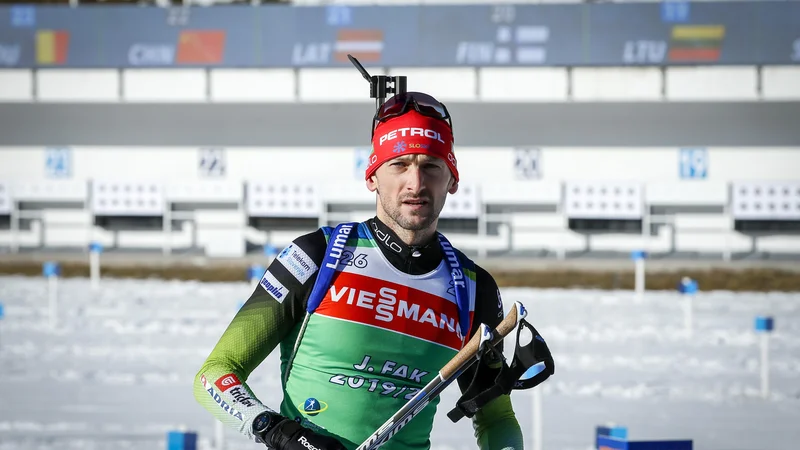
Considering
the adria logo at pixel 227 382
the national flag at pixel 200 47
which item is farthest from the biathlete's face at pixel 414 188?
the national flag at pixel 200 47

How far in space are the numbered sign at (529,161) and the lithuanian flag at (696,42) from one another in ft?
15.4

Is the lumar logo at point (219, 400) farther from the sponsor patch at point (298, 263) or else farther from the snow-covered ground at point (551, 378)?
the snow-covered ground at point (551, 378)

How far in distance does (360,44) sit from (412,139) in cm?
2152

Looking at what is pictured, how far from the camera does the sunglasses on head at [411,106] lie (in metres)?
3.11

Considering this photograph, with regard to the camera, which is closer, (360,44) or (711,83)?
(360,44)

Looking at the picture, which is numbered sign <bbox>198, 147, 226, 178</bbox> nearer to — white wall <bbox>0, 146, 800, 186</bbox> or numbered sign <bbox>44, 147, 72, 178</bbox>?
white wall <bbox>0, 146, 800, 186</bbox>

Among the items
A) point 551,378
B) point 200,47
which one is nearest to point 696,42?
point 200,47

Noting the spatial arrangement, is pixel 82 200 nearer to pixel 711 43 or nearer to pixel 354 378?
pixel 711 43

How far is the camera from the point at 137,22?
25250 mm

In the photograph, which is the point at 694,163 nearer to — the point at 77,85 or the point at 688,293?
the point at 688,293

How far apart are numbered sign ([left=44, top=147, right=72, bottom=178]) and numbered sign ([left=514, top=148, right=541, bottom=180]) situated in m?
11.0

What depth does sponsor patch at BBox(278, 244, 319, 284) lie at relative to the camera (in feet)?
9.55

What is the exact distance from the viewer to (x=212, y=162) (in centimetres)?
2825

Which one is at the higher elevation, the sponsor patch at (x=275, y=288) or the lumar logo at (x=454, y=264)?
the lumar logo at (x=454, y=264)
